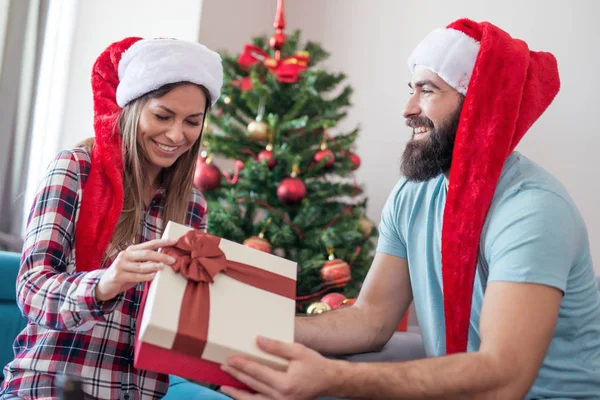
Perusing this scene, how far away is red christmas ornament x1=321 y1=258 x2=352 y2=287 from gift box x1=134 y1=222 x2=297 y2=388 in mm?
1324

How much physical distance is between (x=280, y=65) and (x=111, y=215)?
1.45m

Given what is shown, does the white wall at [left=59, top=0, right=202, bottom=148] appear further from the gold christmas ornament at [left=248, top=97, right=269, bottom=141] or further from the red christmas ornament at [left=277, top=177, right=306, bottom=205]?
the red christmas ornament at [left=277, top=177, right=306, bottom=205]

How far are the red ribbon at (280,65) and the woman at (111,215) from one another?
1094 mm

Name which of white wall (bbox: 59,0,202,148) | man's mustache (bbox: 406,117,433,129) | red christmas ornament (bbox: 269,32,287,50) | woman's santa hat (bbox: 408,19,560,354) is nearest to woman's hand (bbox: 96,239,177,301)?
woman's santa hat (bbox: 408,19,560,354)

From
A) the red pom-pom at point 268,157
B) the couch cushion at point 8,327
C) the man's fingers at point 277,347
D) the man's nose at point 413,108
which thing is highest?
the man's nose at point 413,108

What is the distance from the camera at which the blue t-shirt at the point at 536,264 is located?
1237 mm

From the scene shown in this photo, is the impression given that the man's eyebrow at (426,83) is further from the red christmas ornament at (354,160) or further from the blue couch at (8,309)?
the blue couch at (8,309)

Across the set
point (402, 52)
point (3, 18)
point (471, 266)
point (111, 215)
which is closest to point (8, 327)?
point (111, 215)

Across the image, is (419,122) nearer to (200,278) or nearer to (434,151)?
(434,151)

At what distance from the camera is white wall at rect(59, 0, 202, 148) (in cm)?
325

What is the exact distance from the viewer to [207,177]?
2.66m

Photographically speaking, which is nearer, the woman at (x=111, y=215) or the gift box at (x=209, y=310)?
the gift box at (x=209, y=310)

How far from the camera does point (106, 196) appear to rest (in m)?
1.41

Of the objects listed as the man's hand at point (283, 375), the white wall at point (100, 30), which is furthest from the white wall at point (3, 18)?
the man's hand at point (283, 375)
